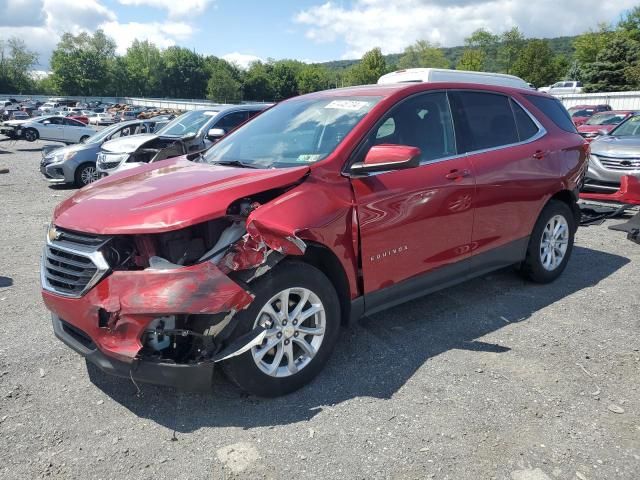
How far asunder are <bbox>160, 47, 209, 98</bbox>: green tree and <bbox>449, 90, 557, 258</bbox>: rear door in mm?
108196

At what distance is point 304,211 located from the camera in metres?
3.21

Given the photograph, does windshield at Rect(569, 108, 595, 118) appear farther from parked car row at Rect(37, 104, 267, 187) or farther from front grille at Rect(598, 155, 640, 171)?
parked car row at Rect(37, 104, 267, 187)

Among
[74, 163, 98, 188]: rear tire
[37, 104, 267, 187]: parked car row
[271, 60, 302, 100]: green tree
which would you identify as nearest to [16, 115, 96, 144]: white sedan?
[37, 104, 267, 187]: parked car row

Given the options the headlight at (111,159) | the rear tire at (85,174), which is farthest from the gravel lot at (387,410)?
the rear tire at (85,174)

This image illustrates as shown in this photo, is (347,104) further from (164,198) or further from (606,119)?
(606,119)

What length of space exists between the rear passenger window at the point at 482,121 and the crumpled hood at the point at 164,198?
162cm

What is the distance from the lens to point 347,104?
4031mm

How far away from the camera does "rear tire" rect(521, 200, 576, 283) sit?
16.7 feet

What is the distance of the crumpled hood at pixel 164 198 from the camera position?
9.52 ft

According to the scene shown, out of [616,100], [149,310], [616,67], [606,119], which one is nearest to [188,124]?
[149,310]

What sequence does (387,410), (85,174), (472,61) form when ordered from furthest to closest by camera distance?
(472,61) → (85,174) → (387,410)

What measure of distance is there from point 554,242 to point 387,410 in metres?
3.05

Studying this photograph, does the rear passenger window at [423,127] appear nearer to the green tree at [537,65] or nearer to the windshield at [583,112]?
the windshield at [583,112]

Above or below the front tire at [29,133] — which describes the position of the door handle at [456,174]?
above
